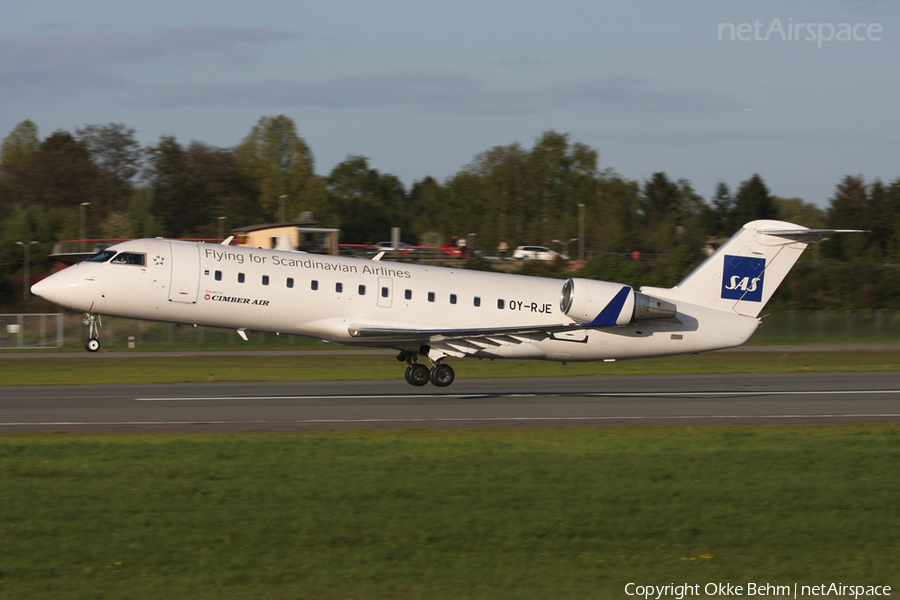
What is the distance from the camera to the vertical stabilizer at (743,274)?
24812 millimetres

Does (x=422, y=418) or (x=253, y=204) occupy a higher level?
(x=253, y=204)

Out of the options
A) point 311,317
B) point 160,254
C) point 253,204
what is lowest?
point 311,317

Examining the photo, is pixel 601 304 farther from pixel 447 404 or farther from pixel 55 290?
pixel 55 290

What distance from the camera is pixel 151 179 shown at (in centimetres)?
11394

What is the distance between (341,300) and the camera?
22031 mm

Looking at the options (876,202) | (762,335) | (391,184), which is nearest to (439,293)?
(762,335)

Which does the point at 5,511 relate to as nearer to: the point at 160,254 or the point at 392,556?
the point at 392,556

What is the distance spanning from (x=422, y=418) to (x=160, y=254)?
7.78 m

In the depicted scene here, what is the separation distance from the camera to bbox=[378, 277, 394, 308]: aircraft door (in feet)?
73.7

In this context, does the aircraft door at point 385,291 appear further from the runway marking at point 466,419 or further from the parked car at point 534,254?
the parked car at point 534,254

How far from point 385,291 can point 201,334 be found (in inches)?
1188

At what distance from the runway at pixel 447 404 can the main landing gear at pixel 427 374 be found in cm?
42

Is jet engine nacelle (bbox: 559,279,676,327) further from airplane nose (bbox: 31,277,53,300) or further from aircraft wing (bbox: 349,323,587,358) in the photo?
airplane nose (bbox: 31,277,53,300)

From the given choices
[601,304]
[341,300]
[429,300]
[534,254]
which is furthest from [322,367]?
[534,254]
